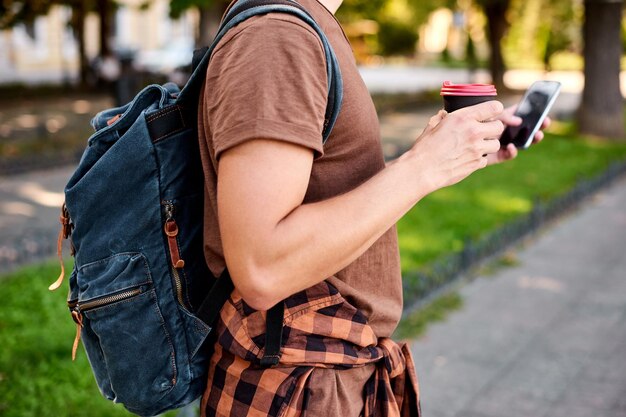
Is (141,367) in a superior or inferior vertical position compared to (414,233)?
superior

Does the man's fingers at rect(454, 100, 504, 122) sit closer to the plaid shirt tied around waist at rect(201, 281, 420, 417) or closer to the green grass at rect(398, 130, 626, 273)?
the plaid shirt tied around waist at rect(201, 281, 420, 417)

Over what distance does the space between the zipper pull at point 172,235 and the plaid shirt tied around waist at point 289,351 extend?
5.3 inches

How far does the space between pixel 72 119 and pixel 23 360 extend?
12.2 metres

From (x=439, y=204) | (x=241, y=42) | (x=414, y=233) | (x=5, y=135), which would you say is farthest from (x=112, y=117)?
(x=5, y=135)

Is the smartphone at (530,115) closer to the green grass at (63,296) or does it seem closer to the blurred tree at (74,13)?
the green grass at (63,296)

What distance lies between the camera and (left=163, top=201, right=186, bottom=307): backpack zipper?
4.99ft

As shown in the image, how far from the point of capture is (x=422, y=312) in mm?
5516

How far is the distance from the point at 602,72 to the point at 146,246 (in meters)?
12.4

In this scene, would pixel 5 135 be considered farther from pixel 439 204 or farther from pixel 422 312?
pixel 422 312

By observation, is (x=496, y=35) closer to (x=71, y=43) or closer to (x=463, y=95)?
(x=463, y=95)

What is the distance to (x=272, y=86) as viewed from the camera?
4.18 ft

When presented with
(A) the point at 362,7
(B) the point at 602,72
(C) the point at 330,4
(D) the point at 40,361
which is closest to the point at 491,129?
(C) the point at 330,4

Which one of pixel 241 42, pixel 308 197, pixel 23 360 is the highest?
pixel 241 42

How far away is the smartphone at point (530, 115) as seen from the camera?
1994 mm
